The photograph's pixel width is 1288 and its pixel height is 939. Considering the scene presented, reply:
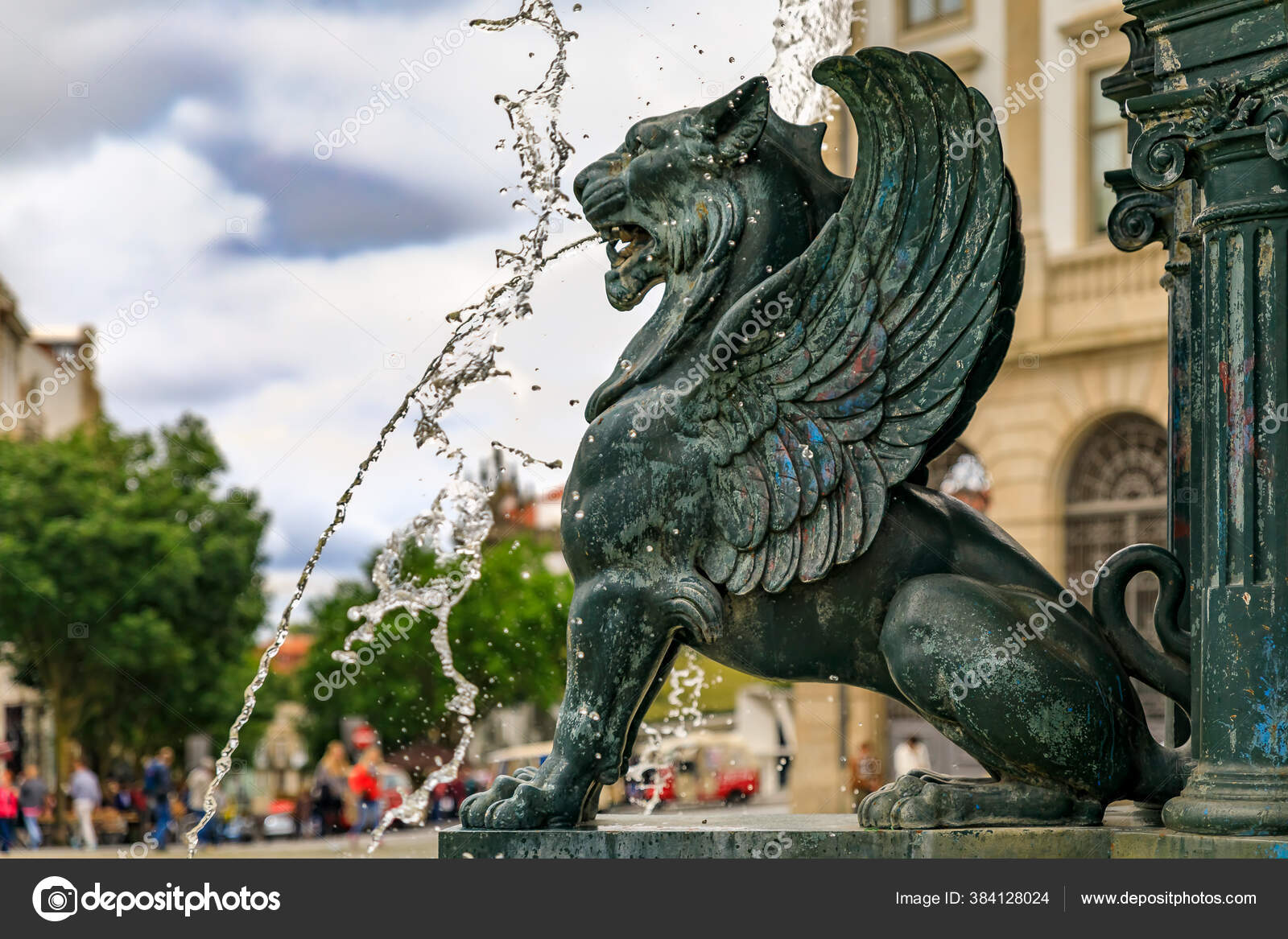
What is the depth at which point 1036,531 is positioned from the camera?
2017 centimetres

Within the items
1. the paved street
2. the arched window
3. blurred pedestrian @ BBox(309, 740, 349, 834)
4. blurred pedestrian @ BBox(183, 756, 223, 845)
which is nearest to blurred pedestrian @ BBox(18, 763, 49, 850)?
the paved street

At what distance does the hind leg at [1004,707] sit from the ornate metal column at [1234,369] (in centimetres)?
22

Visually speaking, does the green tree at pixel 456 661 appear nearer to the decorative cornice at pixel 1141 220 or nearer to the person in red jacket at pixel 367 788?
the person in red jacket at pixel 367 788

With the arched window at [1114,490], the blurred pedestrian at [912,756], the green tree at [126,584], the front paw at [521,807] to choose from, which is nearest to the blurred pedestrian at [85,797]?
the green tree at [126,584]

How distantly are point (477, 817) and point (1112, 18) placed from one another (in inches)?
730

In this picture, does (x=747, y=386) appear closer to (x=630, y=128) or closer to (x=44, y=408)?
(x=630, y=128)

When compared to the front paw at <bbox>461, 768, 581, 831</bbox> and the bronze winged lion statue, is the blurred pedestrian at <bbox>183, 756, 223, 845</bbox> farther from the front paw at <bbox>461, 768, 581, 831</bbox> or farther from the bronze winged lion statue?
the bronze winged lion statue

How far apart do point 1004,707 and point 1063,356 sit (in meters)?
17.5

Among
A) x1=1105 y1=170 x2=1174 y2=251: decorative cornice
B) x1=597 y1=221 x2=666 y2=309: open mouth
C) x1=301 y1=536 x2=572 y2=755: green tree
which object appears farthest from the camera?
x1=301 y1=536 x2=572 y2=755: green tree

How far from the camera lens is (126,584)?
28.6 metres

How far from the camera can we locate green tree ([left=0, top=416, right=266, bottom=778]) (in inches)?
1087

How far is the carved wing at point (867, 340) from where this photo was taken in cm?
378

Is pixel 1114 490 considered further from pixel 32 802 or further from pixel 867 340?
pixel 867 340

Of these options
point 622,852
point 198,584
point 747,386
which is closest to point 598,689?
point 622,852
